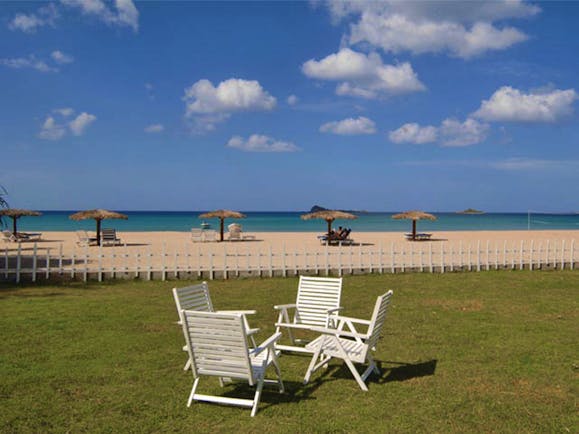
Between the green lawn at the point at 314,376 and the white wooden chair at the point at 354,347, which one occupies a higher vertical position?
the white wooden chair at the point at 354,347

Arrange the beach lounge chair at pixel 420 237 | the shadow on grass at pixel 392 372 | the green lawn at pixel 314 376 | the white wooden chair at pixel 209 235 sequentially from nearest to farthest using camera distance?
1. the green lawn at pixel 314 376
2. the shadow on grass at pixel 392 372
3. the white wooden chair at pixel 209 235
4. the beach lounge chair at pixel 420 237

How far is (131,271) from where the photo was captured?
12.8m

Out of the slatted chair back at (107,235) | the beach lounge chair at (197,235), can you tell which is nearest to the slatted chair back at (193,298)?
the slatted chair back at (107,235)

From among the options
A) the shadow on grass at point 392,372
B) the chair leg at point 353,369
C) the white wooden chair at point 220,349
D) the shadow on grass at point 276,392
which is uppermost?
the white wooden chair at point 220,349

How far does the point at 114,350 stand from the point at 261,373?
263cm

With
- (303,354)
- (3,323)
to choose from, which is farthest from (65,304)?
(303,354)

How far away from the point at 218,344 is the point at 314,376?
1519mm

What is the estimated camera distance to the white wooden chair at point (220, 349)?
4.51 m

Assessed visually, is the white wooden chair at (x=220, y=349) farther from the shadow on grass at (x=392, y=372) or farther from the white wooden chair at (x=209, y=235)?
the white wooden chair at (x=209, y=235)

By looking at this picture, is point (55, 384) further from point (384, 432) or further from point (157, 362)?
point (384, 432)

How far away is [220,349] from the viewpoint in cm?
463

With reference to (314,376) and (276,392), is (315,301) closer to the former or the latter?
(314,376)

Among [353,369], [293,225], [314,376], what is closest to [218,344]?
[353,369]

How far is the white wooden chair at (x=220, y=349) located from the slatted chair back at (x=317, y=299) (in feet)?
7.40
